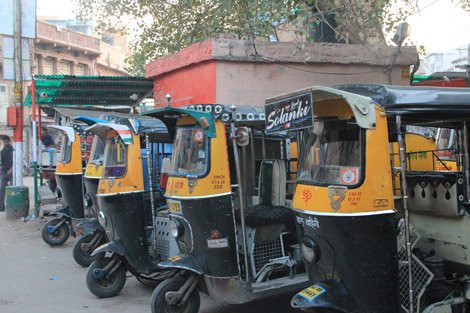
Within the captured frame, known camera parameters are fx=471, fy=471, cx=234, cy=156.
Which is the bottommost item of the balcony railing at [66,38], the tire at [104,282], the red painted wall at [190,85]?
the tire at [104,282]

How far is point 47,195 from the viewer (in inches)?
462

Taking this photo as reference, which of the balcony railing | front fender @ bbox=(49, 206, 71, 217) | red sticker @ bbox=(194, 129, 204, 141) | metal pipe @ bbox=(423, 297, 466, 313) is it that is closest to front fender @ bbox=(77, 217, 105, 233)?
front fender @ bbox=(49, 206, 71, 217)

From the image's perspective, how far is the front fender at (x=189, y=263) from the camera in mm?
4570

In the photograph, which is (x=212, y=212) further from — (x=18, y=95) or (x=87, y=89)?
(x=87, y=89)

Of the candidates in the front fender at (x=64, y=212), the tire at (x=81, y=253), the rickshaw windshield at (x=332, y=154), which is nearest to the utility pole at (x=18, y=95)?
the front fender at (x=64, y=212)

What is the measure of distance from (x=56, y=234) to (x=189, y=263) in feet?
16.6

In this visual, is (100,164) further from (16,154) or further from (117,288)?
(16,154)

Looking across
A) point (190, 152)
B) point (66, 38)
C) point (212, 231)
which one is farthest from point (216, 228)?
point (66, 38)

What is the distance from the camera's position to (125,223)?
19.1ft

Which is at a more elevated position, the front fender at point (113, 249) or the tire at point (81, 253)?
the front fender at point (113, 249)

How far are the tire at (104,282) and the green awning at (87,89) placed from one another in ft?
22.5

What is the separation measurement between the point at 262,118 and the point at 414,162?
251 cm

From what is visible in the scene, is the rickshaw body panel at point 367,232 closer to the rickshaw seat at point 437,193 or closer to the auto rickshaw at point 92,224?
the rickshaw seat at point 437,193

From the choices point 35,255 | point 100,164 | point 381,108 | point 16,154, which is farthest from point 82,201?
point 381,108
